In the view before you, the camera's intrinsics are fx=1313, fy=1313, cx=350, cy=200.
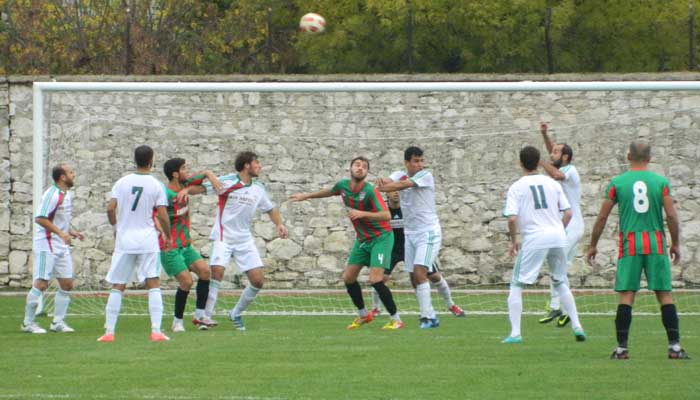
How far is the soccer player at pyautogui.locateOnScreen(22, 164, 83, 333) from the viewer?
13.8 m

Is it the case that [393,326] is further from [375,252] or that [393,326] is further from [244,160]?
[244,160]

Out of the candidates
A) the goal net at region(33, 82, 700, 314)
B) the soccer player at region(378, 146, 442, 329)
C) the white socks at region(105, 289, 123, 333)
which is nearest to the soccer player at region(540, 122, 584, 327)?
the soccer player at region(378, 146, 442, 329)

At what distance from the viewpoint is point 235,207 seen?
562 inches

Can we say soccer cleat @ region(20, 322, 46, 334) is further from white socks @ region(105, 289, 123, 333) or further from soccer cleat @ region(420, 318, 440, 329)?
soccer cleat @ region(420, 318, 440, 329)

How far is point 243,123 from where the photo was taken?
1975 centimetres

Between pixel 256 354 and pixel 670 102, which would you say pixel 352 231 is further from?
pixel 256 354

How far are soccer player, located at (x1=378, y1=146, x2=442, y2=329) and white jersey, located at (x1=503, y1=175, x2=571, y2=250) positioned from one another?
2129 mm

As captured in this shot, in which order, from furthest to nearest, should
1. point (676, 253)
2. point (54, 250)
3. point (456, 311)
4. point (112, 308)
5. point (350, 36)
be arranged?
point (350, 36), point (456, 311), point (54, 250), point (112, 308), point (676, 253)

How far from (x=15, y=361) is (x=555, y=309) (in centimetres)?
623

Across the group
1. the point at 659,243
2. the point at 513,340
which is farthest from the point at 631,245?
the point at 513,340

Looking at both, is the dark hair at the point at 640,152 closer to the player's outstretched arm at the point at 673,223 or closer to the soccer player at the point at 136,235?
the player's outstretched arm at the point at 673,223

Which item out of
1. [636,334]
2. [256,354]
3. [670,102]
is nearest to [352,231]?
[670,102]

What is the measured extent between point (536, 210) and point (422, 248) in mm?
2291

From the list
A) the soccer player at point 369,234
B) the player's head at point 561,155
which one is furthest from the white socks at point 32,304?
the player's head at point 561,155
